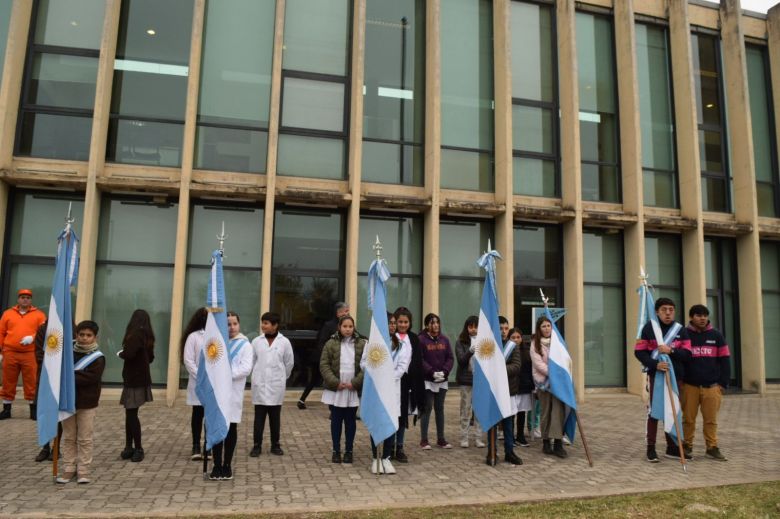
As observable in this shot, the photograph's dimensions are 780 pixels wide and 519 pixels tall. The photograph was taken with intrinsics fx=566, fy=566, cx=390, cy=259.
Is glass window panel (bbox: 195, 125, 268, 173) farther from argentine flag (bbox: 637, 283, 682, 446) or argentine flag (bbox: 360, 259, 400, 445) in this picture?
argentine flag (bbox: 637, 283, 682, 446)

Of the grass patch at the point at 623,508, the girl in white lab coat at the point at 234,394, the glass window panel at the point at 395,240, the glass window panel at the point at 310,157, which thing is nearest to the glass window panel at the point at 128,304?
the glass window panel at the point at 310,157

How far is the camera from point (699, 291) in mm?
13812

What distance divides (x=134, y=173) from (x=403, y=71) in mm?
6493

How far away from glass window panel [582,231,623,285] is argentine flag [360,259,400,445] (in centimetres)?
875

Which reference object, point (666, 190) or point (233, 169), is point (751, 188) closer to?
point (666, 190)

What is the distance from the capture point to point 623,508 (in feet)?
17.1

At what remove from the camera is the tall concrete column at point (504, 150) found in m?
12.6

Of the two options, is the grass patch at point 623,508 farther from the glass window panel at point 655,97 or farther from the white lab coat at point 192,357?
the glass window panel at point 655,97

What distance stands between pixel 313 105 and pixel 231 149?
2.11 metres

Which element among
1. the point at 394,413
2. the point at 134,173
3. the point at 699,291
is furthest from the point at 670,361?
the point at 134,173

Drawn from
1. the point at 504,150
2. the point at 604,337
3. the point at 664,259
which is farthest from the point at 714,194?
the point at 504,150

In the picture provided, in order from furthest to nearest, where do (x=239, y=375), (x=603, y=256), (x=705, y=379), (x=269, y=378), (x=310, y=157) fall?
(x=603, y=256), (x=310, y=157), (x=705, y=379), (x=269, y=378), (x=239, y=375)

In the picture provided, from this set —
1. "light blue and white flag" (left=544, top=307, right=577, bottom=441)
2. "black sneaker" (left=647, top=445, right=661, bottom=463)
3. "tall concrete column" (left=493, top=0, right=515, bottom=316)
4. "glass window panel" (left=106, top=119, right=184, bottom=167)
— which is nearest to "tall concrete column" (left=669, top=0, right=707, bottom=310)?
"tall concrete column" (left=493, top=0, right=515, bottom=316)

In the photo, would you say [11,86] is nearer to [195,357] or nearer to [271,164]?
[271,164]
